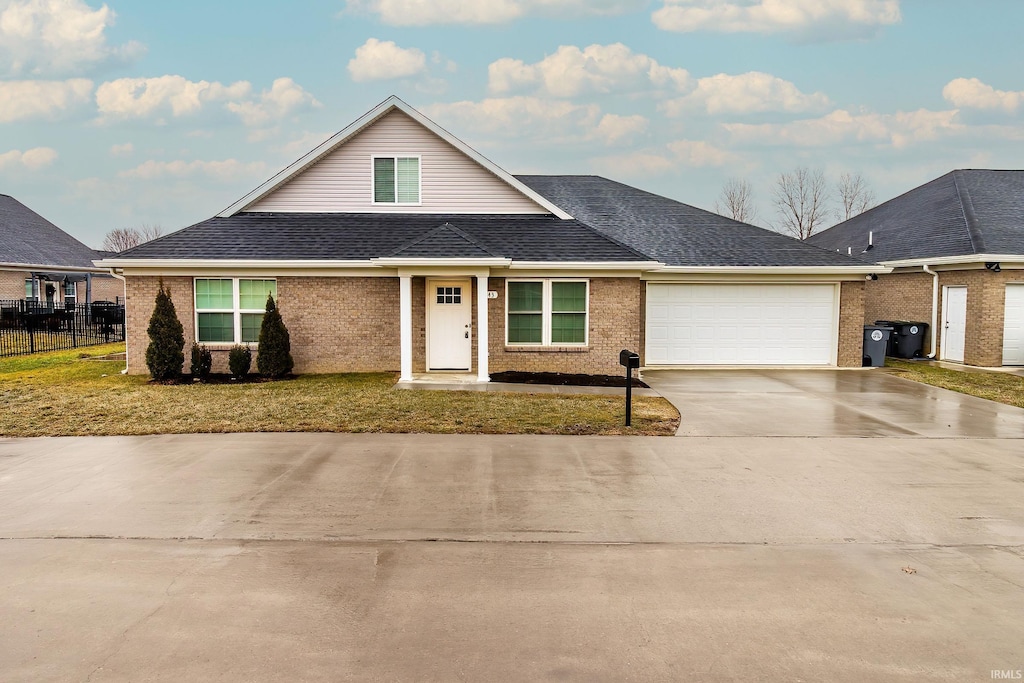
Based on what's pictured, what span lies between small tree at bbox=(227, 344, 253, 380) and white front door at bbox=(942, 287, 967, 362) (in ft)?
63.9

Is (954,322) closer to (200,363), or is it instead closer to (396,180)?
(396,180)

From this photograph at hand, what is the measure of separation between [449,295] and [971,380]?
1286 cm

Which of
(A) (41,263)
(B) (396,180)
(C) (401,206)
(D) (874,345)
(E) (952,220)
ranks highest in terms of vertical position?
(B) (396,180)

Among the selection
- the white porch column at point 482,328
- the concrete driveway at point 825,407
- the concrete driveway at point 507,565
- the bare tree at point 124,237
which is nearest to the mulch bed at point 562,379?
the white porch column at point 482,328

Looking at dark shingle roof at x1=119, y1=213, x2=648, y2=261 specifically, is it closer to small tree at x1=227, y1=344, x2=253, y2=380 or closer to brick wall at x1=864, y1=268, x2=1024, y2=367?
small tree at x1=227, y1=344, x2=253, y2=380

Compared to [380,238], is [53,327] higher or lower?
lower

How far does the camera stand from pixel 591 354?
15852mm

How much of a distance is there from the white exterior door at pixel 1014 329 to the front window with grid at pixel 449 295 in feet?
49.9

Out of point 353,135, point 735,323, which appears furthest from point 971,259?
point 353,135

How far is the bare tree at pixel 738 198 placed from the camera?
51594mm

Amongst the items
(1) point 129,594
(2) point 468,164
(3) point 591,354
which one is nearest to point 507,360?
(3) point 591,354

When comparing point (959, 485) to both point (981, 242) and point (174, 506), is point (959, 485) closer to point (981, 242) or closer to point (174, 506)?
point (174, 506)

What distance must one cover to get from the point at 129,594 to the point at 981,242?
21514 mm

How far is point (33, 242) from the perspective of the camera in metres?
32.8
